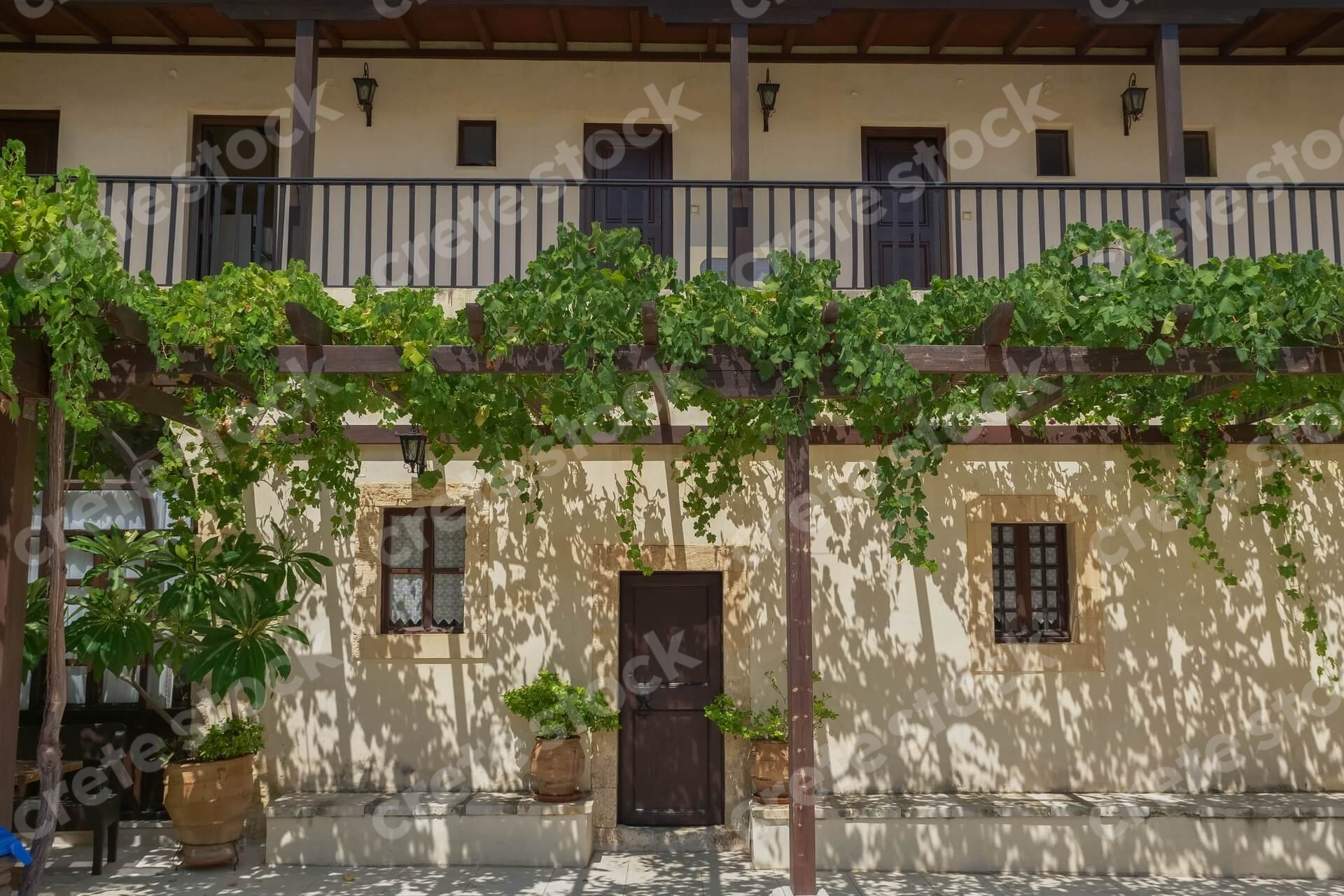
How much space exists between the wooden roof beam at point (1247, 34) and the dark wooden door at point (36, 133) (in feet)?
27.6

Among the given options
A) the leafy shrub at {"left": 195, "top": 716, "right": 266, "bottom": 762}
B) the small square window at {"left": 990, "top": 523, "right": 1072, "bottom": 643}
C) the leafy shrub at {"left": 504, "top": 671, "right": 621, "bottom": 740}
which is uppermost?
the small square window at {"left": 990, "top": 523, "right": 1072, "bottom": 643}

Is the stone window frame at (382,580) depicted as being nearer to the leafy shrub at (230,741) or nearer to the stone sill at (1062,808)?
the leafy shrub at (230,741)

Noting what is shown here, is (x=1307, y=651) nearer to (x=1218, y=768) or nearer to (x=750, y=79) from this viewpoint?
(x=1218, y=768)

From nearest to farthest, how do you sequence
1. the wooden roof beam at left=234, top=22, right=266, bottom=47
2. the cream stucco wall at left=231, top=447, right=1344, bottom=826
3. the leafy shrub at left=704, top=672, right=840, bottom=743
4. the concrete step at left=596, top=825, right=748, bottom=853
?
the leafy shrub at left=704, top=672, right=840, bottom=743, the concrete step at left=596, top=825, right=748, bottom=853, the cream stucco wall at left=231, top=447, right=1344, bottom=826, the wooden roof beam at left=234, top=22, right=266, bottom=47

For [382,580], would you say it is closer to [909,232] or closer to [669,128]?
[669,128]

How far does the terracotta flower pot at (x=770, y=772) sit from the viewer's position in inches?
257

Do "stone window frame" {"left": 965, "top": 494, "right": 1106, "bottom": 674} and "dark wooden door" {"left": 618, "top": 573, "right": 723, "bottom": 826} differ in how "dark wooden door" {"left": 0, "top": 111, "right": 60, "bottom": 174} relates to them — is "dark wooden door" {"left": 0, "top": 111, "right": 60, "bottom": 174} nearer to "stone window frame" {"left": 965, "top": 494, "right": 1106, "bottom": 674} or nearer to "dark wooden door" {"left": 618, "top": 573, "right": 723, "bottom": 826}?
"dark wooden door" {"left": 618, "top": 573, "right": 723, "bottom": 826}

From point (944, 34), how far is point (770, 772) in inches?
202

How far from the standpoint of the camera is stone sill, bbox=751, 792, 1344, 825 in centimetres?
639

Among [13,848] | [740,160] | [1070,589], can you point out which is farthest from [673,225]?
[13,848]

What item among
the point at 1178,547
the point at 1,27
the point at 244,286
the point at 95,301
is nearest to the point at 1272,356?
the point at 1178,547

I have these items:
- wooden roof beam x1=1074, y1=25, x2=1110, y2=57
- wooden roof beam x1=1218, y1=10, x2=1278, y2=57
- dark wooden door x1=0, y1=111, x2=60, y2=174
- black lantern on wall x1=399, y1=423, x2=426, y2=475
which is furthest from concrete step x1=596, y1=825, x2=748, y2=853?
wooden roof beam x1=1218, y1=10, x2=1278, y2=57

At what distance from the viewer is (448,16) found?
24.1ft

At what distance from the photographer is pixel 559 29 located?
7.41m
